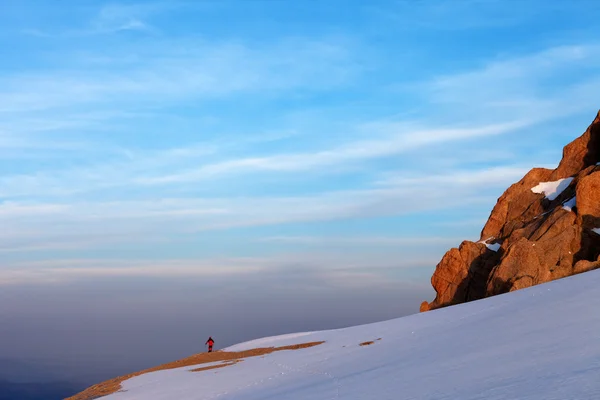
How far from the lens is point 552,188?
220 ft

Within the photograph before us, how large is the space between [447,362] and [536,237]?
36522mm

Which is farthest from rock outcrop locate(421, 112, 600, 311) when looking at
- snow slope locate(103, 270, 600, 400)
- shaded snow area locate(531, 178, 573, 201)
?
snow slope locate(103, 270, 600, 400)

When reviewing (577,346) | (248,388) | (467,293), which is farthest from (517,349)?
(467,293)

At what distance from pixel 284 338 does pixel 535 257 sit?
20.3 meters

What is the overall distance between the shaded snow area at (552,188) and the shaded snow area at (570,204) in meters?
6.73

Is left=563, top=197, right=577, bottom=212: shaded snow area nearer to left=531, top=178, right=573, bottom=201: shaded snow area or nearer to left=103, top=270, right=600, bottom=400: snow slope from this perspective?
left=531, top=178, right=573, bottom=201: shaded snow area

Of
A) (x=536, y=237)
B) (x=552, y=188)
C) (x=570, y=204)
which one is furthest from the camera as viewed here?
(x=552, y=188)

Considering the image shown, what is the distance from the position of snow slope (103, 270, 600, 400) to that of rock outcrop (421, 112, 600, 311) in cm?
1350

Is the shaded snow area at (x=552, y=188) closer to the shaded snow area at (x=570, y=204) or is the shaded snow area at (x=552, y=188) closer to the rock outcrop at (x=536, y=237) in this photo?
the rock outcrop at (x=536, y=237)

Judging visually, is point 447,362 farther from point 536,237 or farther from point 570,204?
point 570,204

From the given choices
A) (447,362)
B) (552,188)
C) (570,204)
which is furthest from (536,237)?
(447,362)

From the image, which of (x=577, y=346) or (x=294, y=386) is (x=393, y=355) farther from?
(x=577, y=346)

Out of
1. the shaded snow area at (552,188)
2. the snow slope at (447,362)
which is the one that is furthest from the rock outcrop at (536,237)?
the snow slope at (447,362)

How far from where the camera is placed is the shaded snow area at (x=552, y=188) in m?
65.6
